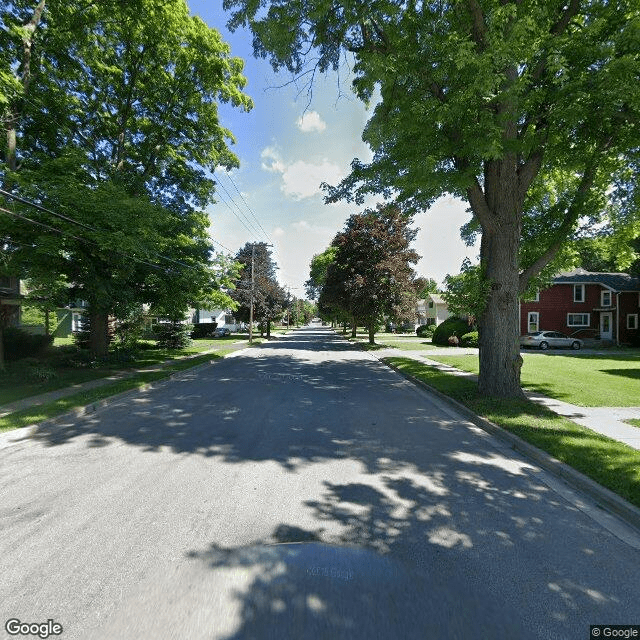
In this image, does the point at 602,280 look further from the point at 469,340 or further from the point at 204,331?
the point at 204,331

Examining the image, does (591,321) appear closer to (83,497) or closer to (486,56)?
(486,56)

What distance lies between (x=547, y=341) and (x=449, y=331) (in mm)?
7068

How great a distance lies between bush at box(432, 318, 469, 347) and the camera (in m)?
29.1

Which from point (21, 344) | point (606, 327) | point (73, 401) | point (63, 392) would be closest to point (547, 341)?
point (606, 327)

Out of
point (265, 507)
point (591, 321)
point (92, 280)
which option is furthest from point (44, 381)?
point (591, 321)

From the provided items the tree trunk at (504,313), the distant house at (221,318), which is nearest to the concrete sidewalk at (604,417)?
the tree trunk at (504,313)

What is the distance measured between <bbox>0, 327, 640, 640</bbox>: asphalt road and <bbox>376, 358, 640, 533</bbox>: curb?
22 centimetres

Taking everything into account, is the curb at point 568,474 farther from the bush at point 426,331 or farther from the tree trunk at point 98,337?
→ the bush at point 426,331

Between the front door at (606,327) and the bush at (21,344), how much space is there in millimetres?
39596

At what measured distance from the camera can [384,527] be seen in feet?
11.3

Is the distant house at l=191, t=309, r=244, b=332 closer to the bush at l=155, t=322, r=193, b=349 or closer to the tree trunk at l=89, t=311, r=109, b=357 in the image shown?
the bush at l=155, t=322, r=193, b=349

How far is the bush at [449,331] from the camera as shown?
29136mm

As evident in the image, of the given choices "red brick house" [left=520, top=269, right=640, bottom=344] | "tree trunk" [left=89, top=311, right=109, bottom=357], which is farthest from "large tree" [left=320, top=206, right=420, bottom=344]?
"tree trunk" [left=89, top=311, right=109, bottom=357]

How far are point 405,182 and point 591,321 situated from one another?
31.6 m
